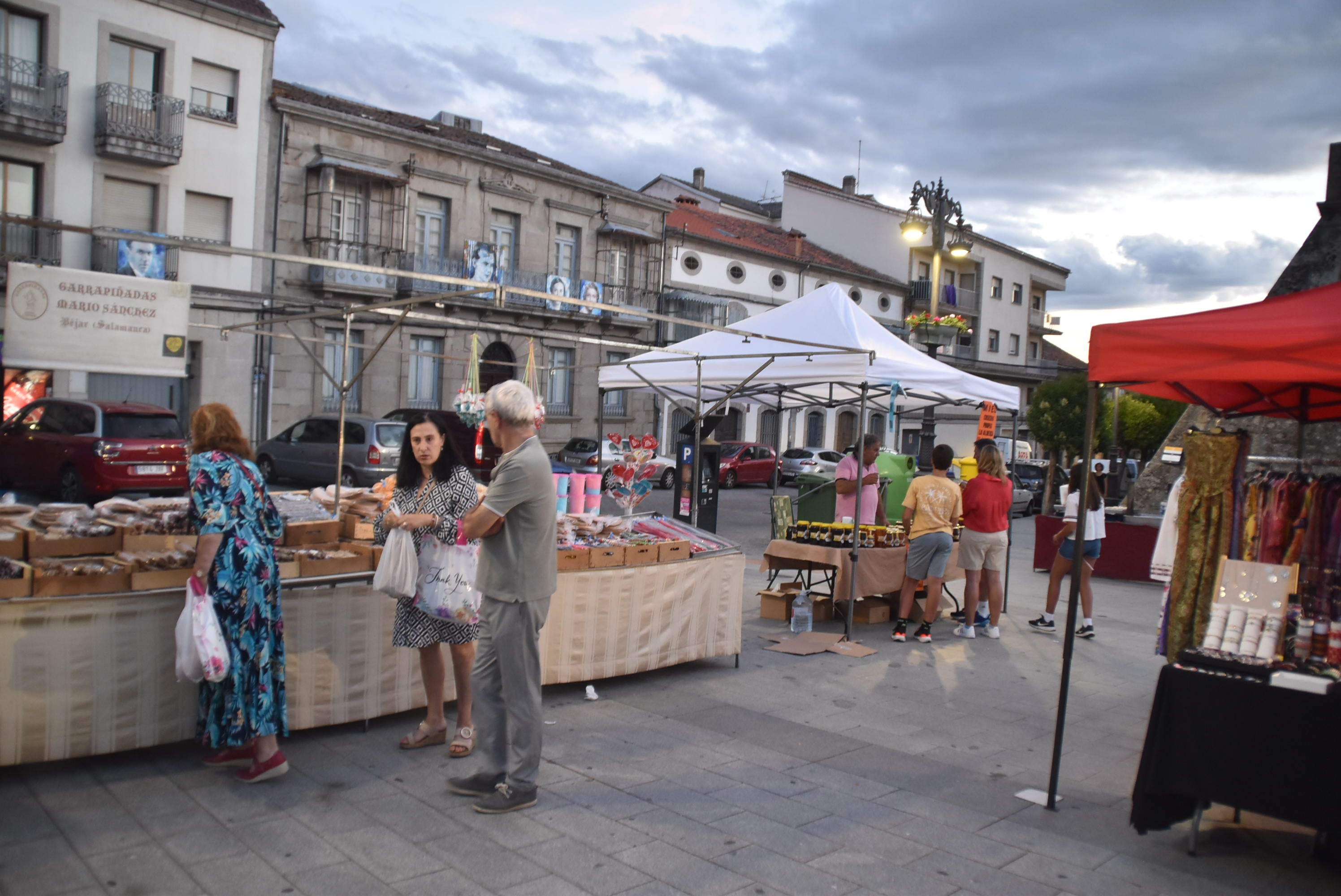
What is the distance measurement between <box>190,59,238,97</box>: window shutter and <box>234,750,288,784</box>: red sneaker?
21322 mm

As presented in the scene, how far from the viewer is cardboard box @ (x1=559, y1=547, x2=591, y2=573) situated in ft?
18.8

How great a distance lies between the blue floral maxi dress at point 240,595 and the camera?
410cm

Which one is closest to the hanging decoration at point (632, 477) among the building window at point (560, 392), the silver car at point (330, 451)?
the silver car at point (330, 451)

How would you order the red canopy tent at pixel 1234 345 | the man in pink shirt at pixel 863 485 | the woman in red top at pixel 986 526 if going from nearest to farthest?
the red canopy tent at pixel 1234 345
the woman in red top at pixel 986 526
the man in pink shirt at pixel 863 485

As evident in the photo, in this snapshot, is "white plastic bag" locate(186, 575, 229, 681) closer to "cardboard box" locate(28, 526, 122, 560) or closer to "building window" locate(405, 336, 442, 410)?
"cardboard box" locate(28, 526, 122, 560)

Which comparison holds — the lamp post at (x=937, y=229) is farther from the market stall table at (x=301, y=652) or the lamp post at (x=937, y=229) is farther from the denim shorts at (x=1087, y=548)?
the market stall table at (x=301, y=652)

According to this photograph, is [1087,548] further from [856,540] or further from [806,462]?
[806,462]

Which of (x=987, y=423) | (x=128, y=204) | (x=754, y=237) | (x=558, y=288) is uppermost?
(x=754, y=237)

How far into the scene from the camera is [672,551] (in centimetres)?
636

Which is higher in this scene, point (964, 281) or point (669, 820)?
point (964, 281)

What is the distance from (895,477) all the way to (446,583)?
31.1 feet

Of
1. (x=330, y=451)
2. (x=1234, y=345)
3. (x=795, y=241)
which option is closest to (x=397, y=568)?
(x=1234, y=345)

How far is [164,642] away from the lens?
4.42 m

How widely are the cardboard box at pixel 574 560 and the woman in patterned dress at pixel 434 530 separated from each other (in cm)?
103
